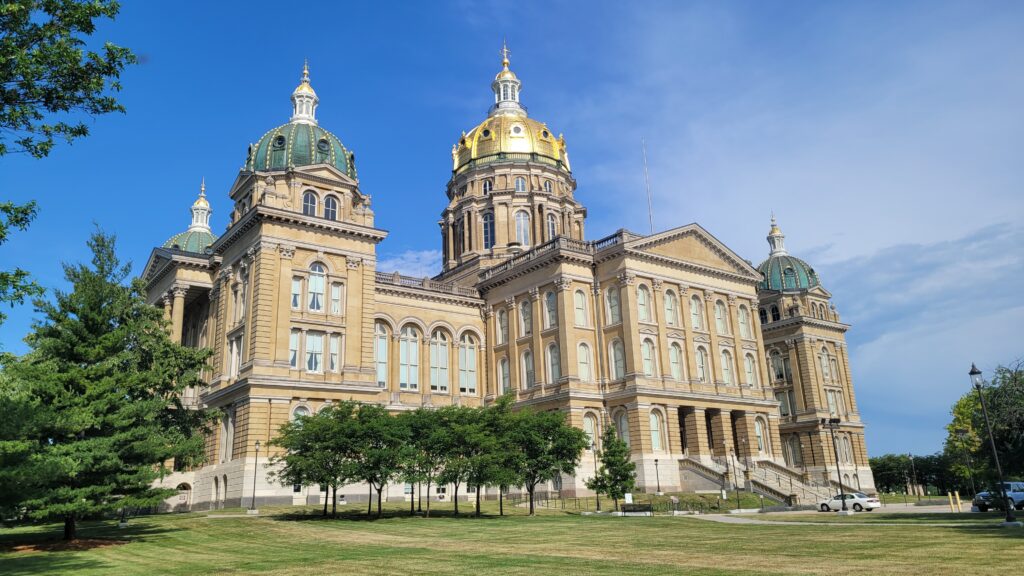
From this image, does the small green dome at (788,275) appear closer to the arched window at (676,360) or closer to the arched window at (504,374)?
the arched window at (676,360)

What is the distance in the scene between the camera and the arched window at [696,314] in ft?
186

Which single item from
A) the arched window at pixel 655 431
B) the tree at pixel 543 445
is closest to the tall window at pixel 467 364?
the arched window at pixel 655 431

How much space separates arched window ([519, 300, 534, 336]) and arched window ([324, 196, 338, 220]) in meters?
15.7

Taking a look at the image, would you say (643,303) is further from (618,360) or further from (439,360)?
(439,360)

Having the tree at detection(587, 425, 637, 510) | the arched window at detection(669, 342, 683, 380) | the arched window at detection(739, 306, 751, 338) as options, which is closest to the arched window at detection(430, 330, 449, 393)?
the arched window at detection(669, 342, 683, 380)

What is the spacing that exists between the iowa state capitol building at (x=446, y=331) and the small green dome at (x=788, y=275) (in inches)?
808

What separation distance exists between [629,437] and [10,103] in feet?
134

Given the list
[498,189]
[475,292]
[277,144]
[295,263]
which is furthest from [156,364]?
[498,189]

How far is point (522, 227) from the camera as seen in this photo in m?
71.2

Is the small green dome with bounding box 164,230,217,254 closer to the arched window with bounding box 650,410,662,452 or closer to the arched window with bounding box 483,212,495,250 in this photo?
the arched window with bounding box 483,212,495,250

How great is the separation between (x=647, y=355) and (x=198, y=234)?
36919mm

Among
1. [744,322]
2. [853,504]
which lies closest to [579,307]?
[744,322]

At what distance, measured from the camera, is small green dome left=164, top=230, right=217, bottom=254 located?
6088cm

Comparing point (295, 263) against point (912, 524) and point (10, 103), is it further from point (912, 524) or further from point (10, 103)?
point (912, 524)
